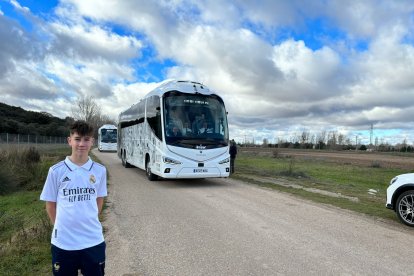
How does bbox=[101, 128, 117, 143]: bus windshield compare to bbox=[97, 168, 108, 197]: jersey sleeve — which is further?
bbox=[101, 128, 117, 143]: bus windshield

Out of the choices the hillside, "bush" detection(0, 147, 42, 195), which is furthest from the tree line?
"bush" detection(0, 147, 42, 195)

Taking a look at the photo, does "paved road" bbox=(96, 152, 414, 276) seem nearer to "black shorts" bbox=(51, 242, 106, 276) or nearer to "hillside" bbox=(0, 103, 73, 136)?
"black shorts" bbox=(51, 242, 106, 276)

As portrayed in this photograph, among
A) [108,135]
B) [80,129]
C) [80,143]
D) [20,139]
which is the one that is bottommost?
[20,139]

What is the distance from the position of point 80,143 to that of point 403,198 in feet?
24.8

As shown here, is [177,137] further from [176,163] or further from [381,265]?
[381,265]

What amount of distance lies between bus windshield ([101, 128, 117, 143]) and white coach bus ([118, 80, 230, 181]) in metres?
33.3

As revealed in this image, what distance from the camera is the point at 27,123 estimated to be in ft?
280

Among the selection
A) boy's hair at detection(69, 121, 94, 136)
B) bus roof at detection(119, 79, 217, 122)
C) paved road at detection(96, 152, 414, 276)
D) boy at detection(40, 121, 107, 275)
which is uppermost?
bus roof at detection(119, 79, 217, 122)

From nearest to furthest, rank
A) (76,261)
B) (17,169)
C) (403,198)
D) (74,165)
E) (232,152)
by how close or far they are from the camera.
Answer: (76,261) → (74,165) → (403,198) → (17,169) → (232,152)

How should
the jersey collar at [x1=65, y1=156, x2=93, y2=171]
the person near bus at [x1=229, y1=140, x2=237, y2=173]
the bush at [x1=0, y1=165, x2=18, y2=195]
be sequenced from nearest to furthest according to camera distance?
1. the jersey collar at [x1=65, y1=156, x2=93, y2=171]
2. the bush at [x1=0, y1=165, x2=18, y2=195]
3. the person near bus at [x1=229, y1=140, x2=237, y2=173]

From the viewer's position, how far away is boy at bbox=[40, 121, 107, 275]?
3.18 metres

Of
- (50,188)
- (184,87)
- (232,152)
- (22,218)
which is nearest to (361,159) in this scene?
(232,152)

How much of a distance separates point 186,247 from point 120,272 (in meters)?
1.41

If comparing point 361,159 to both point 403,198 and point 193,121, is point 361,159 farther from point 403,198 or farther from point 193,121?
point 403,198
